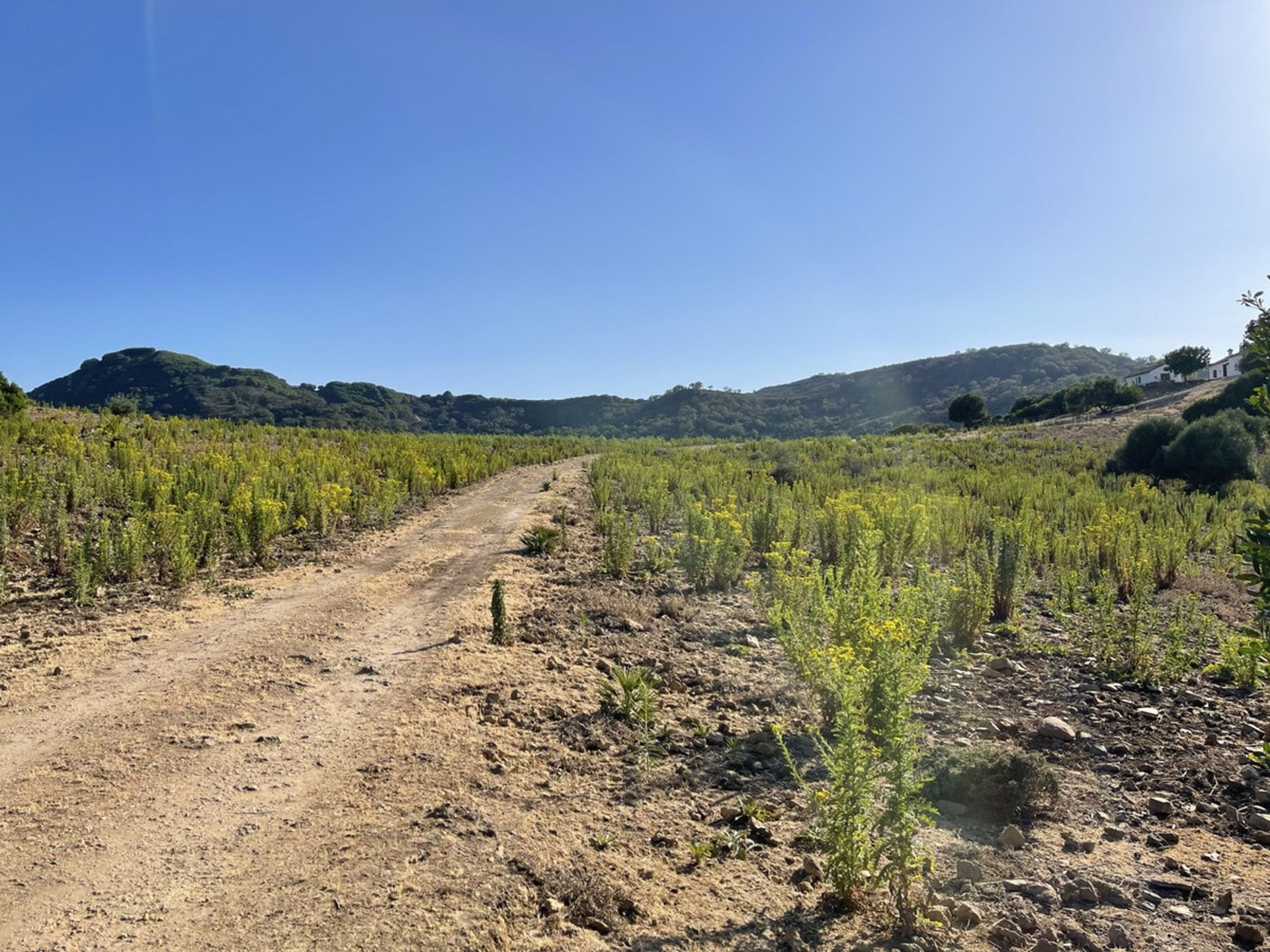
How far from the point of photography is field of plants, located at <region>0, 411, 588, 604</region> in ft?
22.2

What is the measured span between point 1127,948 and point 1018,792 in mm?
990

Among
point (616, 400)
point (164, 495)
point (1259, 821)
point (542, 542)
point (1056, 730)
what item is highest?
point (616, 400)

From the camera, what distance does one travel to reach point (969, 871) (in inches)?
122

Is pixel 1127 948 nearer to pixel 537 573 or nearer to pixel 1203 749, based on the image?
pixel 1203 749

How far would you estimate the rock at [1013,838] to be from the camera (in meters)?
3.38

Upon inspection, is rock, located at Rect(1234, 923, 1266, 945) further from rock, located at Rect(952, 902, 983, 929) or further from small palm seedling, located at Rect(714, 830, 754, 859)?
small palm seedling, located at Rect(714, 830, 754, 859)

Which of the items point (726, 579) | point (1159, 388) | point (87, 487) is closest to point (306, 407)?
point (87, 487)

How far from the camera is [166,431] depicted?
48.6 feet

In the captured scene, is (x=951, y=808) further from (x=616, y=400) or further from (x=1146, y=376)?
(x=616, y=400)

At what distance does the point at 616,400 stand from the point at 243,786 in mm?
92181

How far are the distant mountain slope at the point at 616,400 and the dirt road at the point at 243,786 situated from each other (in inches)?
2103

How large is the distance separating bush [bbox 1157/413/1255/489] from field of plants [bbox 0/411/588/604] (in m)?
18.6

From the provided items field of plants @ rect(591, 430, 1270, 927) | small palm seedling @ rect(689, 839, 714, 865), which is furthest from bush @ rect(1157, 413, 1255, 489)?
small palm seedling @ rect(689, 839, 714, 865)

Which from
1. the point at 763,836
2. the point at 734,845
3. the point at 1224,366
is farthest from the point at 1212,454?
the point at 1224,366
